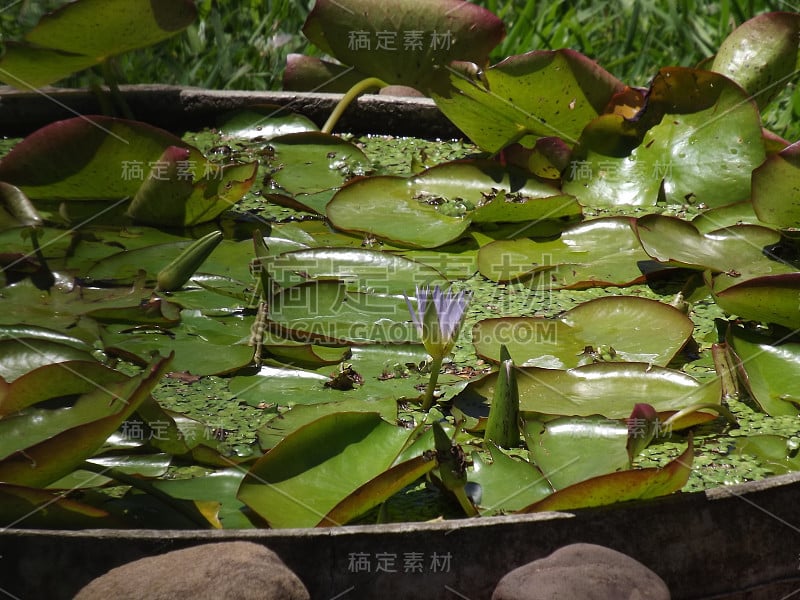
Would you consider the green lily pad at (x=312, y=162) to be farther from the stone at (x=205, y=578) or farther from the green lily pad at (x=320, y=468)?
the stone at (x=205, y=578)

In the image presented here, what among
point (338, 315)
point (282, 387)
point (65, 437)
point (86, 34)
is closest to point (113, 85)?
point (86, 34)

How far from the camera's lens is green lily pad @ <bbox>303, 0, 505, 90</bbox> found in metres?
1.87

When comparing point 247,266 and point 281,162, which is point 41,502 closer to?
point 247,266

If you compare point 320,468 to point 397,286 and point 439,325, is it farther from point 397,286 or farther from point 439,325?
point 397,286

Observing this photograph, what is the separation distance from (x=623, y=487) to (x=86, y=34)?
4.02ft

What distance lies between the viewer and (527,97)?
1754 mm

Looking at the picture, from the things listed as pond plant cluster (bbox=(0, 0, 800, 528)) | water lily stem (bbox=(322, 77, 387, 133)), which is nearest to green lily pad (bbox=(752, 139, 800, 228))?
pond plant cluster (bbox=(0, 0, 800, 528))

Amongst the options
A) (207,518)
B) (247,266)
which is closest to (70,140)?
(247,266)

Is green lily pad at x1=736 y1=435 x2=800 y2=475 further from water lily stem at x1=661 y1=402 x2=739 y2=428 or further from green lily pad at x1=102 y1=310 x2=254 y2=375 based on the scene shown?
green lily pad at x1=102 y1=310 x2=254 y2=375

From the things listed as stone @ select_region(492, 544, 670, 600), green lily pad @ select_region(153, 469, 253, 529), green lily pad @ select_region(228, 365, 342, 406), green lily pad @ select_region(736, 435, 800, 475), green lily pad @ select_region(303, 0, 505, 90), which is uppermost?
green lily pad @ select_region(303, 0, 505, 90)

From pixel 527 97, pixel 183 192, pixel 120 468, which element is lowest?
pixel 120 468

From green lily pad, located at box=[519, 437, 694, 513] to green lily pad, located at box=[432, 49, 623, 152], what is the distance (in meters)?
0.93

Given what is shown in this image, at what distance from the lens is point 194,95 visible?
2082 millimetres

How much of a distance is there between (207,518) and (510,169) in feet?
3.18
